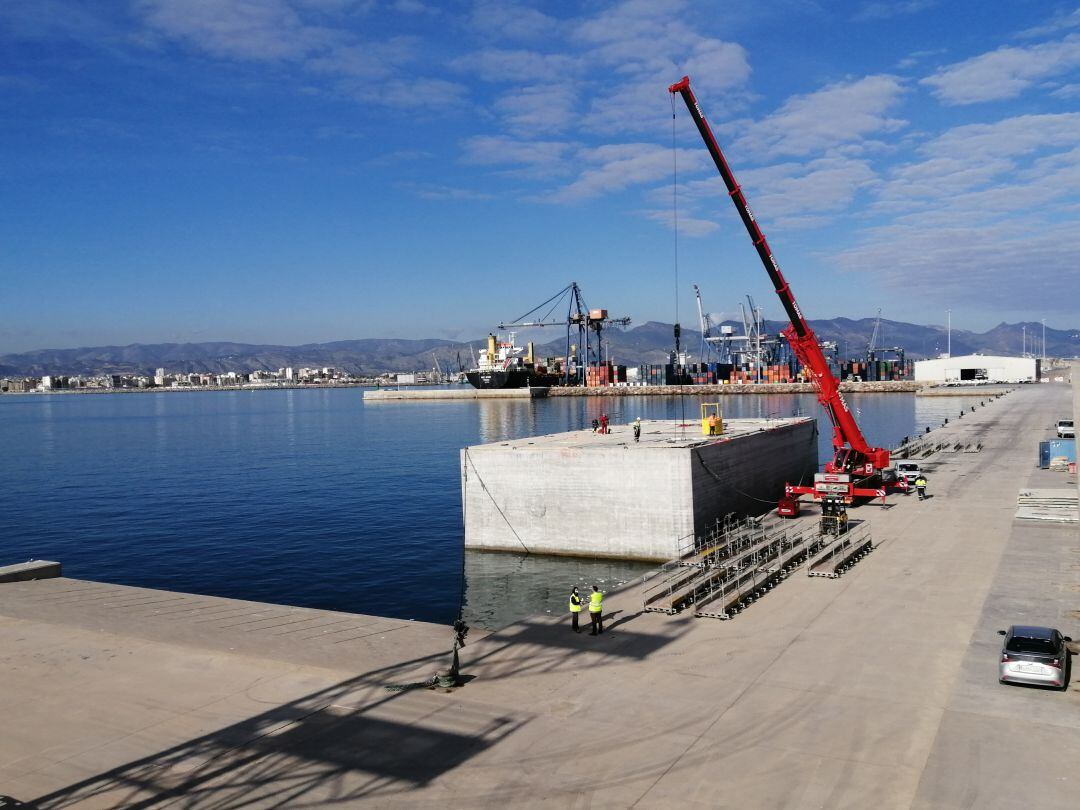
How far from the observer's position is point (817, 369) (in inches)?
1935

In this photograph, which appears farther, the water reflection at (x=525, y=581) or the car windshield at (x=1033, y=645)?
the water reflection at (x=525, y=581)

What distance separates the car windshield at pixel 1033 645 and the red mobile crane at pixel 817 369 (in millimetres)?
27987

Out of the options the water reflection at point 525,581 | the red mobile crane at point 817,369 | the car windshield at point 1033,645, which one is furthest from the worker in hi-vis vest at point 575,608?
the red mobile crane at point 817,369

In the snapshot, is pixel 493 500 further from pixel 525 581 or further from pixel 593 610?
pixel 593 610

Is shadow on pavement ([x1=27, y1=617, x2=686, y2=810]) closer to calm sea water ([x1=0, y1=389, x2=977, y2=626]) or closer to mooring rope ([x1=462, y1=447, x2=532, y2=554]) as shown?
calm sea water ([x1=0, y1=389, x2=977, y2=626])

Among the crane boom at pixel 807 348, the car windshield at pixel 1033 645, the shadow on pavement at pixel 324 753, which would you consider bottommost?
the shadow on pavement at pixel 324 753

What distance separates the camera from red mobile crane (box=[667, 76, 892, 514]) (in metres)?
47.0

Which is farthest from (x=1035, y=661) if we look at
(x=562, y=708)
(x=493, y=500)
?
(x=493, y=500)

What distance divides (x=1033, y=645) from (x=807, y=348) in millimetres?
33367

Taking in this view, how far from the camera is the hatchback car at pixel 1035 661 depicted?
17547mm

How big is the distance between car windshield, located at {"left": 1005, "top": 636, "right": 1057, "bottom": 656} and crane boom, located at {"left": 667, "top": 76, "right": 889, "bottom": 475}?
95.9 feet

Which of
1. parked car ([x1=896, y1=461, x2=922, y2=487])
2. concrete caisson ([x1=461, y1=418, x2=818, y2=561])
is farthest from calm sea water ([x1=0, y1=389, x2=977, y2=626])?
parked car ([x1=896, y1=461, x2=922, y2=487])

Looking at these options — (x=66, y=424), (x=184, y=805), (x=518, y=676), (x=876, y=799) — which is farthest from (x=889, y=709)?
(x=66, y=424)

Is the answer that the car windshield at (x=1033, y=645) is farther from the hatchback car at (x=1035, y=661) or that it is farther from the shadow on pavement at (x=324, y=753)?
the shadow on pavement at (x=324, y=753)
